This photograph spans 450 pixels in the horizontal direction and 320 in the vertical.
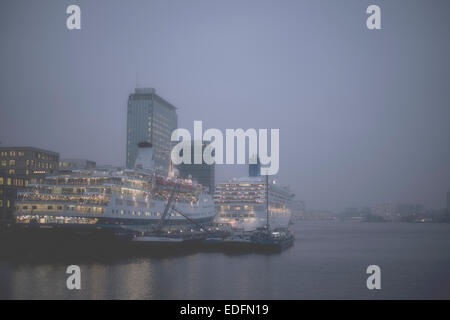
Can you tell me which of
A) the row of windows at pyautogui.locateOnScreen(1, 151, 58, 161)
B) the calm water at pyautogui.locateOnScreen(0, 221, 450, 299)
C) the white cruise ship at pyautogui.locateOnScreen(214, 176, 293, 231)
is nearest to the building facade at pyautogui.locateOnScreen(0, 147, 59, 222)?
the row of windows at pyautogui.locateOnScreen(1, 151, 58, 161)

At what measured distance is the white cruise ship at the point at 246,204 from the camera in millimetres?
102188

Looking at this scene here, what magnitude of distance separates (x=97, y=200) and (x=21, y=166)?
2331 inches

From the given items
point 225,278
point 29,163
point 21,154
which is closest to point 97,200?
point 225,278

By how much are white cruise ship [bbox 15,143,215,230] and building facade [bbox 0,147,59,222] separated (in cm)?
3297

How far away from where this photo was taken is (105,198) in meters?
65.8

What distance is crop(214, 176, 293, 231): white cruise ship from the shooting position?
102188 mm

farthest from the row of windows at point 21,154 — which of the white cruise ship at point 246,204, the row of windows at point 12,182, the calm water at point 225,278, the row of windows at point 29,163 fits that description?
the calm water at point 225,278

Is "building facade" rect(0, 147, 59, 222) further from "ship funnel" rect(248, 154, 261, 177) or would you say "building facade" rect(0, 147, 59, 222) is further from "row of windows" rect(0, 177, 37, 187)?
"ship funnel" rect(248, 154, 261, 177)

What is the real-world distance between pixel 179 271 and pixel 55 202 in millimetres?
28570

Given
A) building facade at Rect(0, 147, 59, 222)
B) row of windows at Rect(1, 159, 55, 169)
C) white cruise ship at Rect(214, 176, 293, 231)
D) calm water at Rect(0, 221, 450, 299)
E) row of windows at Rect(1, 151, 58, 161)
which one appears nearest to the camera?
calm water at Rect(0, 221, 450, 299)

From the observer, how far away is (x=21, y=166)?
112500 millimetres

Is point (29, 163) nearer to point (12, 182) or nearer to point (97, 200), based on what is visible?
point (12, 182)
